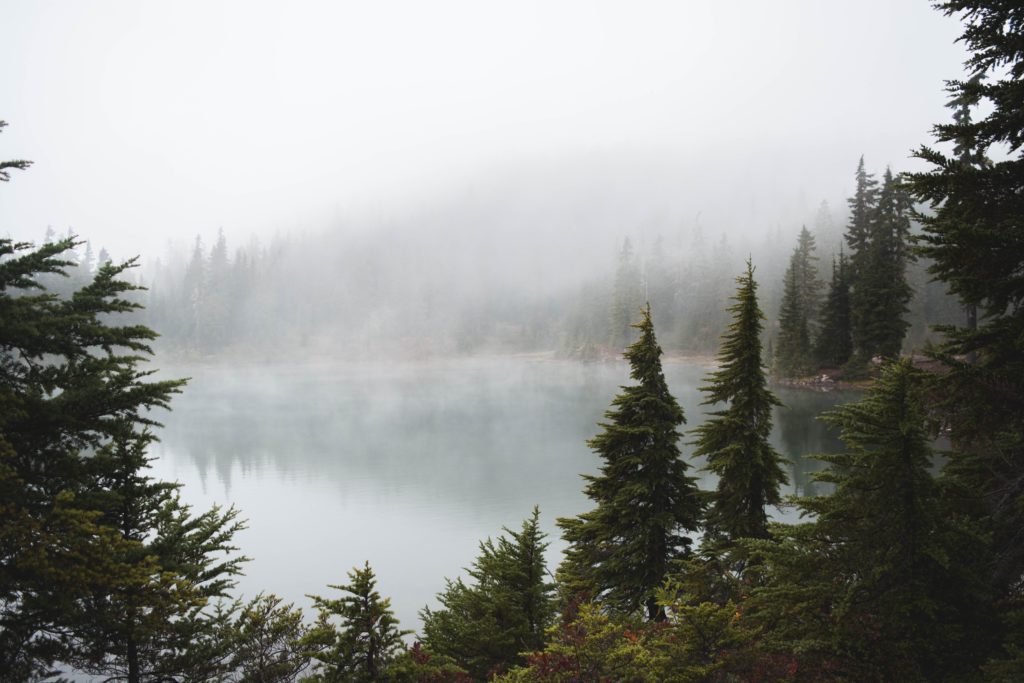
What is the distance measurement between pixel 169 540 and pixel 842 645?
1015 cm

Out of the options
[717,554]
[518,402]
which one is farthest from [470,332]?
[717,554]

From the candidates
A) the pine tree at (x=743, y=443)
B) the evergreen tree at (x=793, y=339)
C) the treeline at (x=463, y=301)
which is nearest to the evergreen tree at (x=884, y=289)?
the treeline at (x=463, y=301)

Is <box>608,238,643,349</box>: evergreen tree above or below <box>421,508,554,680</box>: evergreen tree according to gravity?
above

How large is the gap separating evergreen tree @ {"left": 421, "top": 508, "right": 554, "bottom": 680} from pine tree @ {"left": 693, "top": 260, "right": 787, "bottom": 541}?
19.2 feet

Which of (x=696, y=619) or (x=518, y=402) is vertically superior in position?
(x=696, y=619)

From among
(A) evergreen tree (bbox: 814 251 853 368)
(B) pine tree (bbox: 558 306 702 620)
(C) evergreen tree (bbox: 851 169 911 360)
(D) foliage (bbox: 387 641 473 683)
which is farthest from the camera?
(A) evergreen tree (bbox: 814 251 853 368)

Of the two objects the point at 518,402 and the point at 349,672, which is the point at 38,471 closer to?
the point at 349,672

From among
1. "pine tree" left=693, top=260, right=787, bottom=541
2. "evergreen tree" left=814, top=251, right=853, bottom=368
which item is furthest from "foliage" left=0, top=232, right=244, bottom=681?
"evergreen tree" left=814, top=251, right=853, bottom=368

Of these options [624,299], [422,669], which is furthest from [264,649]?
[624,299]

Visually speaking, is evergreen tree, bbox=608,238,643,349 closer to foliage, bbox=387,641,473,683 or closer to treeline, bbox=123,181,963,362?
treeline, bbox=123,181,963,362

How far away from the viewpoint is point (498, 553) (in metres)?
12.3

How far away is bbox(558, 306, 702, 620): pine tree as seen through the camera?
14977 mm

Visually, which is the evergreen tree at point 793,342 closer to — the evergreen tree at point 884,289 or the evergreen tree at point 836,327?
the evergreen tree at point 836,327

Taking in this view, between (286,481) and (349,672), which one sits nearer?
(349,672)
